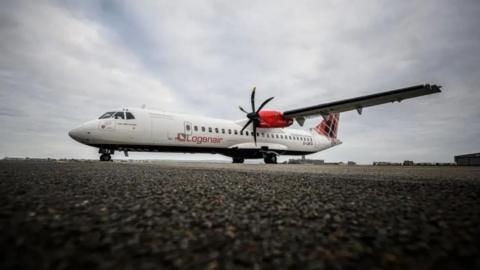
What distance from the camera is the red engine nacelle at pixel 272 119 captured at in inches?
707

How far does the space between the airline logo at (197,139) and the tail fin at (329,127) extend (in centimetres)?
1515

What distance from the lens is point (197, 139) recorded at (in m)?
15.8

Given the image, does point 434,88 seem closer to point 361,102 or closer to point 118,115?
point 361,102

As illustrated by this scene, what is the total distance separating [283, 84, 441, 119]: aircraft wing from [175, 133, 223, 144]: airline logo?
19.7 feet

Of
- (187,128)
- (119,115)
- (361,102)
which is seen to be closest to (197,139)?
(187,128)

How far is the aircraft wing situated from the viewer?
11.7 m

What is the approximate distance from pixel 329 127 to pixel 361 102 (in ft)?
46.5

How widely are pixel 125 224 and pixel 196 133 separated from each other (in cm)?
1465

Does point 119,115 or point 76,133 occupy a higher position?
point 119,115

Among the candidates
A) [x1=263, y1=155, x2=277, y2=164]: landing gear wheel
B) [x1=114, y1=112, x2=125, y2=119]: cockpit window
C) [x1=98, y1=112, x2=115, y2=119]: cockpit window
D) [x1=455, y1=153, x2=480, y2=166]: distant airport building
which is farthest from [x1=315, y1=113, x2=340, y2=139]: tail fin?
[x1=98, y1=112, x2=115, y2=119]: cockpit window

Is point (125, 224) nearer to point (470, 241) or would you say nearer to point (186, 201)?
point (186, 201)

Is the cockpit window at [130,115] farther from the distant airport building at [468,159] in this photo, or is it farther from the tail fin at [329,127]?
the distant airport building at [468,159]

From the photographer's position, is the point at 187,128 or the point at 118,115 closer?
the point at 118,115

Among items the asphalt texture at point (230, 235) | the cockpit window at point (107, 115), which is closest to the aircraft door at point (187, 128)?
the cockpit window at point (107, 115)
